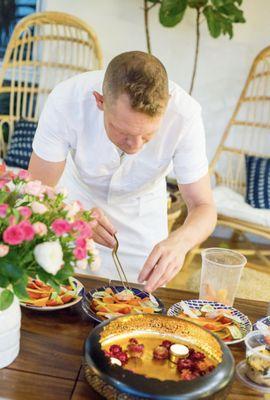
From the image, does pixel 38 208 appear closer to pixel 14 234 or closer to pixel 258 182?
pixel 14 234

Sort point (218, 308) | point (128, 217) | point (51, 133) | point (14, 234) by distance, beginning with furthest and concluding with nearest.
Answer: point (128, 217)
point (51, 133)
point (218, 308)
point (14, 234)

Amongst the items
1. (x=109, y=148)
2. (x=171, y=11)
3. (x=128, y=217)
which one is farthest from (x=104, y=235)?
(x=171, y=11)

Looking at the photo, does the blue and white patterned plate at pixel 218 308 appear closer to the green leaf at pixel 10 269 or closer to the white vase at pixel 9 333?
the white vase at pixel 9 333

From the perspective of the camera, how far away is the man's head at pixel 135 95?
50.1 inches

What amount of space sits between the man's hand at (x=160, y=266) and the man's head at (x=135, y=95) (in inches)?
10.3

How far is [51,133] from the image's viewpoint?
1.65 meters

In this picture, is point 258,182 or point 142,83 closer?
point 142,83

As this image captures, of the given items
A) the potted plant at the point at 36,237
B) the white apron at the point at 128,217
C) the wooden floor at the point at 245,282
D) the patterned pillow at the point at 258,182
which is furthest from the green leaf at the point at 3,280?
the patterned pillow at the point at 258,182

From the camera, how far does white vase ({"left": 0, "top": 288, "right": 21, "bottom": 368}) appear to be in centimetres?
106

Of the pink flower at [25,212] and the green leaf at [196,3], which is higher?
the green leaf at [196,3]

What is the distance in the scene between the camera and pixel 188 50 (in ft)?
11.0

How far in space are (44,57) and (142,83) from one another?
87.1 inches

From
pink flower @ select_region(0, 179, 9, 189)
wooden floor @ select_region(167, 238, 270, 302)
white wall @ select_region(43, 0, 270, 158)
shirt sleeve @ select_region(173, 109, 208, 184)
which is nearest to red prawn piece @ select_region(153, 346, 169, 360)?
pink flower @ select_region(0, 179, 9, 189)

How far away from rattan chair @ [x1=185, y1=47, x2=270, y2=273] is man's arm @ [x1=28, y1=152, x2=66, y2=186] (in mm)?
1622
